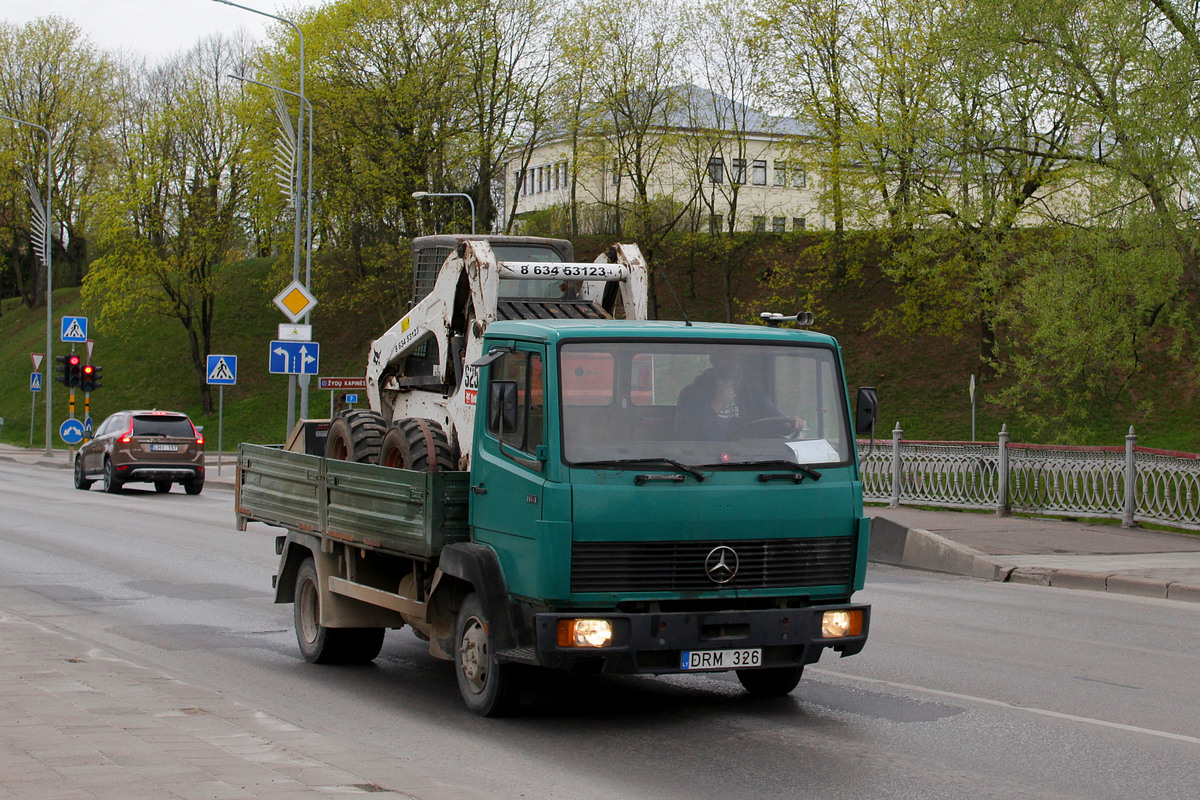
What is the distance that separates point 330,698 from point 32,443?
165 ft

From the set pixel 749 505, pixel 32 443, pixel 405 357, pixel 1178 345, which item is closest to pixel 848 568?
pixel 749 505

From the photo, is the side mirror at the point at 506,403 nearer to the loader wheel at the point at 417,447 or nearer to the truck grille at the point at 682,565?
the truck grille at the point at 682,565

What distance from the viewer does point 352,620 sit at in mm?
9016

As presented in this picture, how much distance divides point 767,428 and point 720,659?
50.1 inches

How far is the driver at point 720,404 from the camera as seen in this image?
281 inches

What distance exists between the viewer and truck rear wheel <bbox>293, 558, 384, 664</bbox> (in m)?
9.23

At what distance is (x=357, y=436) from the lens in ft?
32.2

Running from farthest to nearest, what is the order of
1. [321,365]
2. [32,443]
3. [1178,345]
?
1. [321,365]
2. [32,443]
3. [1178,345]

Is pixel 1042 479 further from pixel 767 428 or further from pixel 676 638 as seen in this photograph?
pixel 676 638

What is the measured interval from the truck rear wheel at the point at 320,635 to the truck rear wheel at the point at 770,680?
269 cm

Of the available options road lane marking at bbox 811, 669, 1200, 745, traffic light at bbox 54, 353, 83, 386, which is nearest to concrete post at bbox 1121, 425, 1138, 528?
road lane marking at bbox 811, 669, 1200, 745

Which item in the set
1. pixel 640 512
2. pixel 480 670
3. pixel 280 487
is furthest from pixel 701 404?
pixel 280 487

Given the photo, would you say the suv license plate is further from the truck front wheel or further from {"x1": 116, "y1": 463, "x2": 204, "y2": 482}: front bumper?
{"x1": 116, "y1": 463, "x2": 204, "y2": 482}: front bumper

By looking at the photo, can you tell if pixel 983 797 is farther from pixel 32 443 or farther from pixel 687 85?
pixel 32 443
